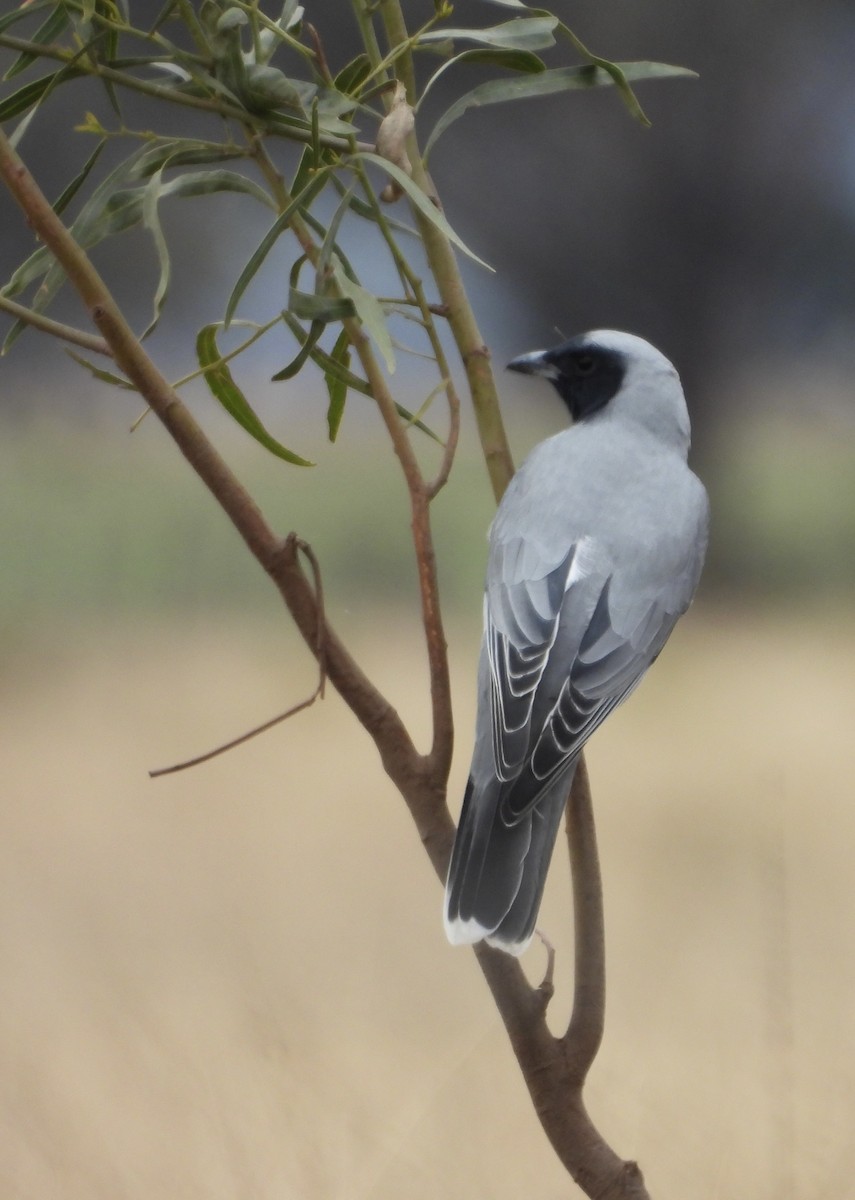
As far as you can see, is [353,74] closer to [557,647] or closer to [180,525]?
[557,647]

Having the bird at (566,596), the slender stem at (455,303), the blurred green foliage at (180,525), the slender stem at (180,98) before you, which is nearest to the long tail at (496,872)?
the bird at (566,596)

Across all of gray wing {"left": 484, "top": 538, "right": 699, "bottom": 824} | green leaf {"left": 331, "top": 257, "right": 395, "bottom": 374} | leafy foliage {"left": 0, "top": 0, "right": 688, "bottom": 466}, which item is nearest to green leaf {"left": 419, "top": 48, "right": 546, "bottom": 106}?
leafy foliage {"left": 0, "top": 0, "right": 688, "bottom": 466}

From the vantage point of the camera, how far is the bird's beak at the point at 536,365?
2.41 ft

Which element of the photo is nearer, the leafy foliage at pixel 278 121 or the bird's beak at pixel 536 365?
the leafy foliage at pixel 278 121

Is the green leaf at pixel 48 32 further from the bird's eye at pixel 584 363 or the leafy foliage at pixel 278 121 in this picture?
the bird's eye at pixel 584 363

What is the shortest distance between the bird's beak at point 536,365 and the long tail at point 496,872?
26 centimetres

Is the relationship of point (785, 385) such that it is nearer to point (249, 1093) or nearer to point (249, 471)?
point (249, 471)

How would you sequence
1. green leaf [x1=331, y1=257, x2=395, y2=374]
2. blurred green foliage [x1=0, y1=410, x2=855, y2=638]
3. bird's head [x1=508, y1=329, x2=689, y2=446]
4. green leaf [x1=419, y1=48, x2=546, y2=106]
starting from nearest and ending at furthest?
green leaf [x1=331, y1=257, x2=395, y2=374], green leaf [x1=419, y1=48, x2=546, y2=106], bird's head [x1=508, y1=329, x2=689, y2=446], blurred green foliage [x1=0, y1=410, x2=855, y2=638]

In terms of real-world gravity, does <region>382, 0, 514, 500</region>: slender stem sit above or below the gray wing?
above

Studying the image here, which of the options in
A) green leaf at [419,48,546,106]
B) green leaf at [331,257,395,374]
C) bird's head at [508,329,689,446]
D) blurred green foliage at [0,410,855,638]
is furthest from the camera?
blurred green foliage at [0,410,855,638]

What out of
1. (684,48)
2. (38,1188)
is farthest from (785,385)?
(38,1188)

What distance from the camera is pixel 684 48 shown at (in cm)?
112

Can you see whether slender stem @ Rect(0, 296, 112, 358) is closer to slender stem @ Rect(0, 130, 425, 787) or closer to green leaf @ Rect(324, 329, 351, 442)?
slender stem @ Rect(0, 130, 425, 787)

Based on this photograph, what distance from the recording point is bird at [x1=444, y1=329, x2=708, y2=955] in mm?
575
